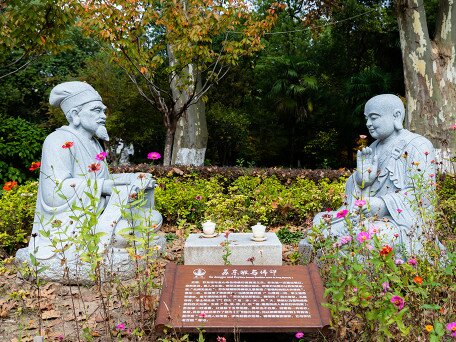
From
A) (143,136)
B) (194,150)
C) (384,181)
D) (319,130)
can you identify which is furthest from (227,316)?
(319,130)

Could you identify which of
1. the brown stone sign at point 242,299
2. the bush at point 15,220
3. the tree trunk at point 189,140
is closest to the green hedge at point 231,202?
the bush at point 15,220

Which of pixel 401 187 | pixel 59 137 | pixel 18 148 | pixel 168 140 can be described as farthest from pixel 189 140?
pixel 401 187

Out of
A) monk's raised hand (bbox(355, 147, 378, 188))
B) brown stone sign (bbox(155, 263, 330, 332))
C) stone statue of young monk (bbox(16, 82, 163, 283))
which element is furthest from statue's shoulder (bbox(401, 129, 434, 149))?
stone statue of young monk (bbox(16, 82, 163, 283))

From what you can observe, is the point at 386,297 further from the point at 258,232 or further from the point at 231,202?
the point at 231,202

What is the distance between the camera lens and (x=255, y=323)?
328cm

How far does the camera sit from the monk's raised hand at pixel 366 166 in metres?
4.84

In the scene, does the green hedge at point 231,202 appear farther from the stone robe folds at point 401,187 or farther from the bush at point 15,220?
the stone robe folds at point 401,187

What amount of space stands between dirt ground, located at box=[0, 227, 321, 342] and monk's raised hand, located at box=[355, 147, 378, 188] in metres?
1.77

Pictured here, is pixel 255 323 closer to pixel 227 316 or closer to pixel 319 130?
pixel 227 316

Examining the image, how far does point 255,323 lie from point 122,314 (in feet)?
4.20

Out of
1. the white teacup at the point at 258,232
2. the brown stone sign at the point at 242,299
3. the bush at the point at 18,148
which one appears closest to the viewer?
the brown stone sign at the point at 242,299

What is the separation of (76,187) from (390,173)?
3.09 meters

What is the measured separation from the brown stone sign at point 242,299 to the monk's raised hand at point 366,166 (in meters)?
1.29

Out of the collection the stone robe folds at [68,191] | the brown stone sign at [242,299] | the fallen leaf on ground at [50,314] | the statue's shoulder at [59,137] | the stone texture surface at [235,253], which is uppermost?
the statue's shoulder at [59,137]
